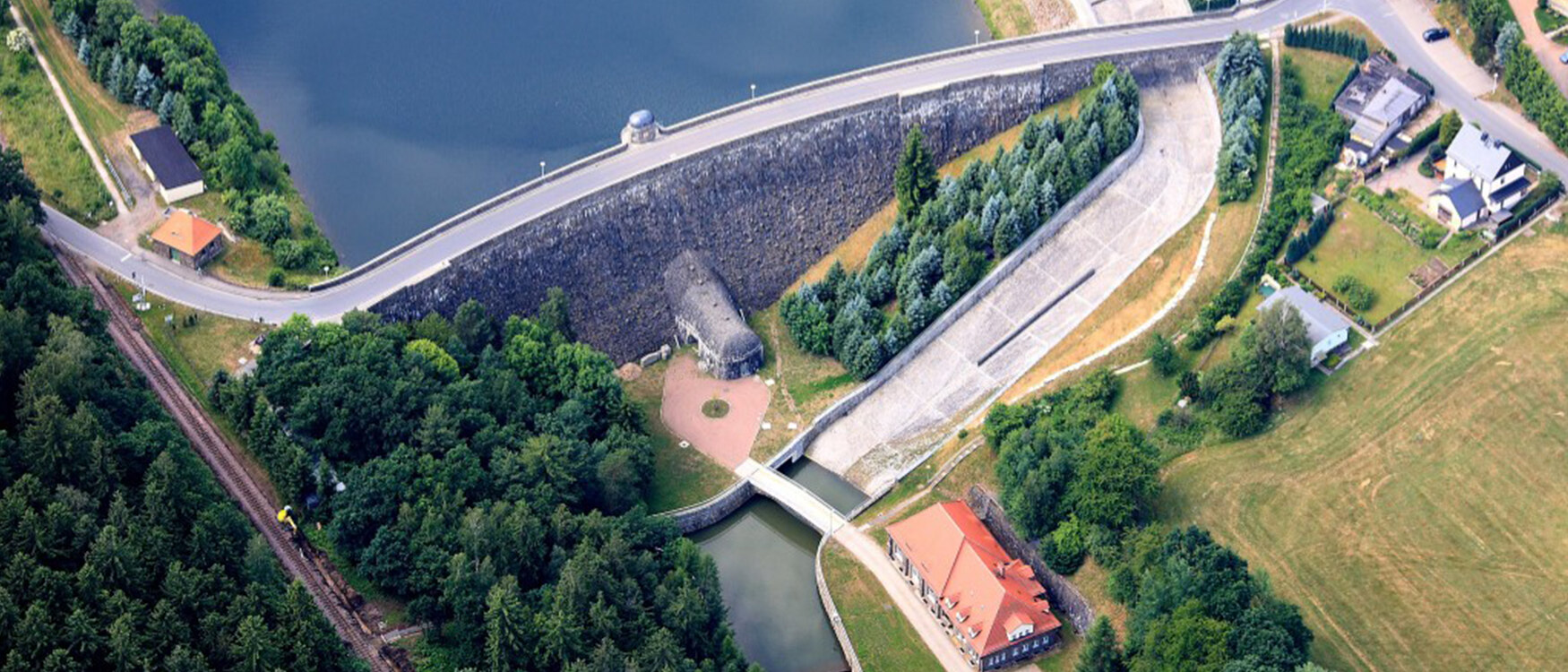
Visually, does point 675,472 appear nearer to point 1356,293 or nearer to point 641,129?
point 641,129

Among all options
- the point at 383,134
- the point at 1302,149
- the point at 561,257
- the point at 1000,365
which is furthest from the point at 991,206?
the point at 383,134

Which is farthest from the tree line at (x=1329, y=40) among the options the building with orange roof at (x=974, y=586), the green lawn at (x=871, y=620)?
the green lawn at (x=871, y=620)

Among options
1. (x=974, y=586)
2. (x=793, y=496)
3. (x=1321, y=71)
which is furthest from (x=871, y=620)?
(x=1321, y=71)

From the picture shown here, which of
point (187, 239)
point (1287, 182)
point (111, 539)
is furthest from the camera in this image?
point (1287, 182)

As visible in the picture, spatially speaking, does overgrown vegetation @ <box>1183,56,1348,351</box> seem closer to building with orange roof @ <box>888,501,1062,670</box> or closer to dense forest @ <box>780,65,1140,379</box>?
dense forest @ <box>780,65,1140,379</box>

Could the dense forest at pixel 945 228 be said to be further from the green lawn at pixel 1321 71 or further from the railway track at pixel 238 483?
the railway track at pixel 238 483

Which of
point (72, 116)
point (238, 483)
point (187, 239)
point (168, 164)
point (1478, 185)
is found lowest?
point (1478, 185)

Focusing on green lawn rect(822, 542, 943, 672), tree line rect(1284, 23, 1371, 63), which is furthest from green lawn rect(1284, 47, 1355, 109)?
green lawn rect(822, 542, 943, 672)
